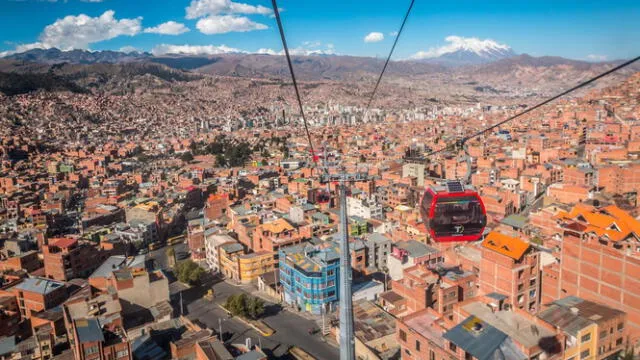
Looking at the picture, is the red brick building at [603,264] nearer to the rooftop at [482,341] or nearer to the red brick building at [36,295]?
the rooftop at [482,341]

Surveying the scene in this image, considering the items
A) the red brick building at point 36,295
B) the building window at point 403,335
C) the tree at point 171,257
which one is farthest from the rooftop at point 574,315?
the tree at point 171,257

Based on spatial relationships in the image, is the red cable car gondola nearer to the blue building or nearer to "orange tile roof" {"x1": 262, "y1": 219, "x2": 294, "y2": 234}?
the blue building

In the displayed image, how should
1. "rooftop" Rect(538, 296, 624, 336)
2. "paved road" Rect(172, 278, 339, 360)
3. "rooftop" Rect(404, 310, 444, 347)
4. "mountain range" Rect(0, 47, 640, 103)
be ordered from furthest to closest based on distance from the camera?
"mountain range" Rect(0, 47, 640, 103), "paved road" Rect(172, 278, 339, 360), "rooftop" Rect(404, 310, 444, 347), "rooftop" Rect(538, 296, 624, 336)

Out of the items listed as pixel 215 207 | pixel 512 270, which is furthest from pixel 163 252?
pixel 512 270

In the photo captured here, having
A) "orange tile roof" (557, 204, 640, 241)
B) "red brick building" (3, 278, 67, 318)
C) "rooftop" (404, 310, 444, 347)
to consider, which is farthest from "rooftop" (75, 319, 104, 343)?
"orange tile roof" (557, 204, 640, 241)

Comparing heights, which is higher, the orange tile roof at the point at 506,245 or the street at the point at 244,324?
the orange tile roof at the point at 506,245

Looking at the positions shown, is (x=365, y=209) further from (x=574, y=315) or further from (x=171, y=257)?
(x=574, y=315)

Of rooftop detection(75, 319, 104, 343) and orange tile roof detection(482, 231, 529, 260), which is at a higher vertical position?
orange tile roof detection(482, 231, 529, 260)

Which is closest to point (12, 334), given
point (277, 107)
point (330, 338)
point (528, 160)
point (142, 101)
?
point (330, 338)
